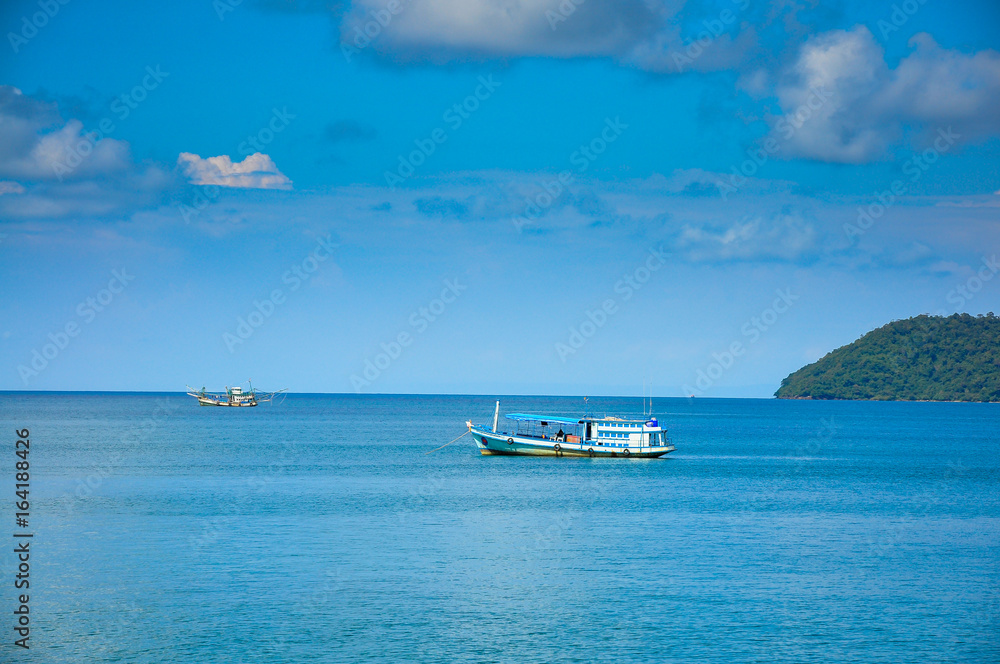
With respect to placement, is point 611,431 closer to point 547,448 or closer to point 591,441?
point 591,441

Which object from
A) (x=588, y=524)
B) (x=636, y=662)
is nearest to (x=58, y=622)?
(x=636, y=662)

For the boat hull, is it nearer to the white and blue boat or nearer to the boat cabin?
the white and blue boat

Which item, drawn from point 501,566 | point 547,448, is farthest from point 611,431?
point 501,566

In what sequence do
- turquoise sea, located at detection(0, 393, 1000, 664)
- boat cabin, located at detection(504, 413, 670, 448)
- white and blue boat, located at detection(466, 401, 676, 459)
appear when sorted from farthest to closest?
boat cabin, located at detection(504, 413, 670, 448) → white and blue boat, located at detection(466, 401, 676, 459) → turquoise sea, located at detection(0, 393, 1000, 664)

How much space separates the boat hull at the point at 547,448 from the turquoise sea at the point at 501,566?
13.0 metres

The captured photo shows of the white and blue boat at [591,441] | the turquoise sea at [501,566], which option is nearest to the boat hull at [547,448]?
the white and blue boat at [591,441]

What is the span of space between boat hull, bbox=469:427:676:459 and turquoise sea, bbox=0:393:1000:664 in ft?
42.5

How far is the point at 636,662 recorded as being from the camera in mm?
31109

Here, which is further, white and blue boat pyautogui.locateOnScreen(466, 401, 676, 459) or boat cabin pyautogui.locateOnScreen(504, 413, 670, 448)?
boat cabin pyautogui.locateOnScreen(504, 413, 670, 448)

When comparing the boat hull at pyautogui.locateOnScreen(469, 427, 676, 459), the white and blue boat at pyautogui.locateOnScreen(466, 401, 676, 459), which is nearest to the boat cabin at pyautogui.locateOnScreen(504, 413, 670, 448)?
the white and blue boat at pyautogui.locateOnScreen(466, 401, 676, 459)

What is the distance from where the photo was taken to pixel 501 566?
144ft

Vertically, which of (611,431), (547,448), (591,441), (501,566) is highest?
Answer: (611,431)

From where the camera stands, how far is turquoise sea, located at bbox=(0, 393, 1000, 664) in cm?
3262

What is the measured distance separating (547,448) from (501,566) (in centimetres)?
5930
